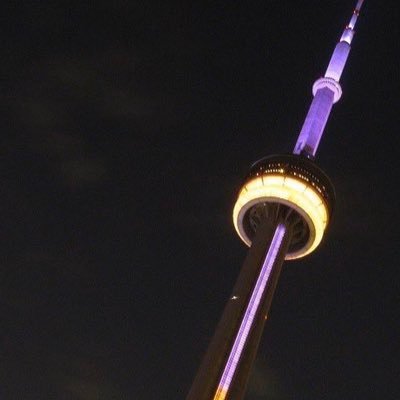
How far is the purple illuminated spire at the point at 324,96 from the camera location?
152 ft

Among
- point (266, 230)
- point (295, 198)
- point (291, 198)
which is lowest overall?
point (266, 230)

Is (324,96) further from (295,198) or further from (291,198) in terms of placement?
(291,198)

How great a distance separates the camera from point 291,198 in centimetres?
4225

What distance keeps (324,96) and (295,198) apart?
484 inches

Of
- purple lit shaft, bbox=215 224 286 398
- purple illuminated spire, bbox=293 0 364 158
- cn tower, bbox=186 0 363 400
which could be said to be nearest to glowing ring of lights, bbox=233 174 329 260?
cn tower, bbox=186 0 363 400

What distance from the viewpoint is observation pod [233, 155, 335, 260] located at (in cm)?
4238

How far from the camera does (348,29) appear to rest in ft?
185

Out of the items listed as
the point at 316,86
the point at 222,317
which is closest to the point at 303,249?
the point at 222,317

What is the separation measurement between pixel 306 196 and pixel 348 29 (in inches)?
858

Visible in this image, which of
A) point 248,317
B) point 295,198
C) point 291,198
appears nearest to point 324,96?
point 295,198

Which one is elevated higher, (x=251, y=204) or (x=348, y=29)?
(x=348, y=29)

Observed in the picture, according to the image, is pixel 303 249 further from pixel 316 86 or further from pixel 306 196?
pixel 316 86

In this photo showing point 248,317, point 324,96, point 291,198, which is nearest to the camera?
point 248,317

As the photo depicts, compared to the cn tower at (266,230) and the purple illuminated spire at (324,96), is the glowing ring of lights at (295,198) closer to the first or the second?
the cn tower at (266,230)
